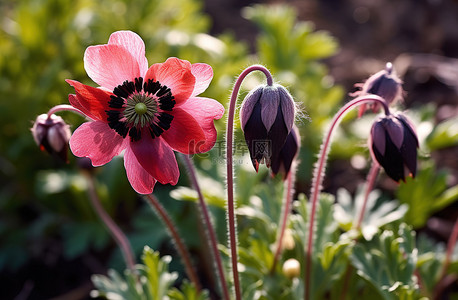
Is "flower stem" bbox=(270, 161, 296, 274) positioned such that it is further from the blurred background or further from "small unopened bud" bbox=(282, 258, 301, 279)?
the blurred background

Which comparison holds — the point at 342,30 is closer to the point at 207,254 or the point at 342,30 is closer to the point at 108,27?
the point at 108,27

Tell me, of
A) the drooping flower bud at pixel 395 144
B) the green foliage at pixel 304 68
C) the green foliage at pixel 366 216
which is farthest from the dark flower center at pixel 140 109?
the green foliage at pixel 304 68

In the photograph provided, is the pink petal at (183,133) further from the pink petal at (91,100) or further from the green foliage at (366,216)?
the green foliage at (366,216)

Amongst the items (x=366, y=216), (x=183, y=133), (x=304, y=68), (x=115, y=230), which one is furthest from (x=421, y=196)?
(x=183, y=133)

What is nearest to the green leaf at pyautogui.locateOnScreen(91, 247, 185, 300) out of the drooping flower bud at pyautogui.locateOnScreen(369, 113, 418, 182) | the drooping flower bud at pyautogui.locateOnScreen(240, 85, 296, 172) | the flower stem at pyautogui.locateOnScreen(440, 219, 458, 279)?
the drooping flower bud at pyautogui.locateOnScreen(240, 85, 296, 172)

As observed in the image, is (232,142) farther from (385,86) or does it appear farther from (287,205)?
(385,86)

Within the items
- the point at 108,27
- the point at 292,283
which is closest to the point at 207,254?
the point at 292,283
